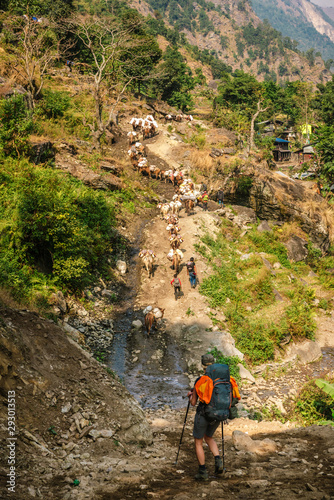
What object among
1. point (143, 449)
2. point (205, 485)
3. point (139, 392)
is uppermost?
point (205, 485)

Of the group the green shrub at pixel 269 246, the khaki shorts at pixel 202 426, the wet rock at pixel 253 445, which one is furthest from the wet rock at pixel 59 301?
the green shrub at pixel 269 246

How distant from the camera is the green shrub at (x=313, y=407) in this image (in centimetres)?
923

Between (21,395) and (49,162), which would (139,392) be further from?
(49,162)

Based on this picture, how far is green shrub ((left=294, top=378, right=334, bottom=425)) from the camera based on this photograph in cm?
923

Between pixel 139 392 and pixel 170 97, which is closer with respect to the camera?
pixel 139 392

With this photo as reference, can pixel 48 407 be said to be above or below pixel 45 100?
above

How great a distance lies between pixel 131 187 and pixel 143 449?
64.9ft

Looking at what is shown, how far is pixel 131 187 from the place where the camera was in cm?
2444

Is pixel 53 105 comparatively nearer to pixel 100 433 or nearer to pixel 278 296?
pixel 278 296

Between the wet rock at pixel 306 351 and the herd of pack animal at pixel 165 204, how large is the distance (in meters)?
5.68

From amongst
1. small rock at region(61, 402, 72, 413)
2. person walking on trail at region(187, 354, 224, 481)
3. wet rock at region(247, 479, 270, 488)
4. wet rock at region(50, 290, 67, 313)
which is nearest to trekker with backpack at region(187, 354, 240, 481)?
person walking on trail at region(187, 354, 224, 481)

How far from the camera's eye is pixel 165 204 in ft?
72.0

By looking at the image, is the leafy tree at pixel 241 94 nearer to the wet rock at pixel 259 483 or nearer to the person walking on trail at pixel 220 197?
the person walking on trail at pixel 220 197

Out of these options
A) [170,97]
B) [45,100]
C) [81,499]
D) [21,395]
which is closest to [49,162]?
[45,100]
